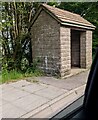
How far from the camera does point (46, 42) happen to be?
8984 millimetres

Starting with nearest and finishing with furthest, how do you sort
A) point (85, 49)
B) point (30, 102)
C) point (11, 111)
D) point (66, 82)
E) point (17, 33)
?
1. point (11, 111)
2. point (30, 102)
3. point (66, 82)
4. point (17, 33)
5. point (85, 49)

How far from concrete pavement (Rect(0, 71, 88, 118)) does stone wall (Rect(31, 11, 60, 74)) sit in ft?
2.61

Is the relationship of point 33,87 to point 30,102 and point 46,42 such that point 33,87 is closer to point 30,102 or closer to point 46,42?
point 30,102

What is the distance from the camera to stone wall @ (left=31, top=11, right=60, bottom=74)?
28.2 ft

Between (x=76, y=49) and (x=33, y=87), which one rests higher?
(x=76, y=49)

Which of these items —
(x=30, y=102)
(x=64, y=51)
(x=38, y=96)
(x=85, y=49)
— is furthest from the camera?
(x=85, y=49)

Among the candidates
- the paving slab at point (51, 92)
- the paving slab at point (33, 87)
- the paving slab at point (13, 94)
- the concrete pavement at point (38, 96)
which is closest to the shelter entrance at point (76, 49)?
the concrete pavement at point (38, 96)

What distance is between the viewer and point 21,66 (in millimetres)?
9602

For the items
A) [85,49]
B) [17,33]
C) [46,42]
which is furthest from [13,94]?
[85,49]

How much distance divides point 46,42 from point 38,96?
138 inches

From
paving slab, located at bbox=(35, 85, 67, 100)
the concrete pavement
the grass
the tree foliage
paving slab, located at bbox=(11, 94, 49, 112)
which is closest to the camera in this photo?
the concrete pavement

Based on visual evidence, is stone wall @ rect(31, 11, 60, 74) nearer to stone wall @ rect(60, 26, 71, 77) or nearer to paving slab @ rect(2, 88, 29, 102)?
stone wall @ rect(60, 26, 71, 77)

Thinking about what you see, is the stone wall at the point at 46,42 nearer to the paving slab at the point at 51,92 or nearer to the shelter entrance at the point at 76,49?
the paving slab at the point at 51,92

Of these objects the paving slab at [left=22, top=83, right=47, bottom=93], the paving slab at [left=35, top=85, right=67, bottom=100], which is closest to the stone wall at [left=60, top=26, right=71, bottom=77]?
the paving slab at [left=22, top=83, right=47, bottom=93]
